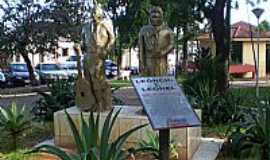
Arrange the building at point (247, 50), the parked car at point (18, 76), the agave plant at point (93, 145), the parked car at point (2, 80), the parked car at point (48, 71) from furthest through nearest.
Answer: the building at point (247, 50)
the parked car at point (48, 71)
the parked car at point (18, 76)
the parked car at point (2, 80)
the agave plant at point (93, 145)

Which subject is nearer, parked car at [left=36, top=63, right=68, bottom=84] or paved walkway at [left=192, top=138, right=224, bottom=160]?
paved walkway at [left=192, top=138, right=224, bottom=160]

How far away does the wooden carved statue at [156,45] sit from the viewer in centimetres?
824

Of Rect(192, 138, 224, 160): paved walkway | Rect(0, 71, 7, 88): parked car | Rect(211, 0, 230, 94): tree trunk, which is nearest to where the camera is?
Rect(192, 138, 224, 160): paved walkway

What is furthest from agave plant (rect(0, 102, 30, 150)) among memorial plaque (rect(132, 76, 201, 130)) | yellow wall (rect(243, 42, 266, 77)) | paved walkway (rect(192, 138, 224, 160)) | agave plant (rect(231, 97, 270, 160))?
yellow wall (rect(243, 42, 266, 77))

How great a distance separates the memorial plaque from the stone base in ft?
9.66

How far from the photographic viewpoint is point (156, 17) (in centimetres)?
822

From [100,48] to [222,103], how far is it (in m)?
3.78

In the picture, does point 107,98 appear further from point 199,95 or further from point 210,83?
point 210,83

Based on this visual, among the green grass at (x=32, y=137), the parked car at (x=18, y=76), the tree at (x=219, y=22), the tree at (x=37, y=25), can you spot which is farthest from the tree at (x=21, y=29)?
the green grass at (x=32, y=137)

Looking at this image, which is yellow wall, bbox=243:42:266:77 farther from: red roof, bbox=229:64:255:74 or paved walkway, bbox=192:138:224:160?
paved walkway, bbox=192:138:224:160

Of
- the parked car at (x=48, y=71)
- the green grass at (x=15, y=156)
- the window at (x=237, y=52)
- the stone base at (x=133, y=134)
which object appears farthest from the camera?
the window at (x=237, y=52)

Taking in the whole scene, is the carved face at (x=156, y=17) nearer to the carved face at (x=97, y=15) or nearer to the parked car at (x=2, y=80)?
the carved face at (x=97, y=15)

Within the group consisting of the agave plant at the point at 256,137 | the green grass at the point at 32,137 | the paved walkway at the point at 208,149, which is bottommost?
the paved walkway at the point at 208,149

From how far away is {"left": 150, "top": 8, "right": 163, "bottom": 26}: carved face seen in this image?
322 inches
